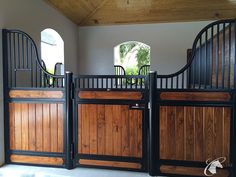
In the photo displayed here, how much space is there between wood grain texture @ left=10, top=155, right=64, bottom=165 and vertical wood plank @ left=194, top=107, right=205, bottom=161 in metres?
1.65

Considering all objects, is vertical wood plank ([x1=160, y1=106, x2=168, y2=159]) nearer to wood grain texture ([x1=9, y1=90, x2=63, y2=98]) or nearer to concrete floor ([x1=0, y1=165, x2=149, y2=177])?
concrete floor ([x1=0, y1=165, x2=149, y2=177])

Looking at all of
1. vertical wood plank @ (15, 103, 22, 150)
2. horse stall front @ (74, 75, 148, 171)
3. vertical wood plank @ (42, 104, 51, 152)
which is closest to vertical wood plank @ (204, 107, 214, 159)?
horse stall front @ (74, 75, 148, 171)

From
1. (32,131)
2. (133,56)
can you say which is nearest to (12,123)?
(32,131)

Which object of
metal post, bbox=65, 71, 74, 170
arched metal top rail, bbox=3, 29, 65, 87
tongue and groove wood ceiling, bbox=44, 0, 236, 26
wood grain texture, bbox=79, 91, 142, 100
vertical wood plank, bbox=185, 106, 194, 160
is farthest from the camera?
tongue and groove wood ceiling, bbox=44, 0, 236, 26

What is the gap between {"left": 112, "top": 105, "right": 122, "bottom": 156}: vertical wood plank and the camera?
2789 millimetres

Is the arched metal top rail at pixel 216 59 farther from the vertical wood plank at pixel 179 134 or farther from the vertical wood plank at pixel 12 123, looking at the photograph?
the vertical wood plank at pixel 12 123

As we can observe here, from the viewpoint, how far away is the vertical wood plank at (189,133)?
8.62 feet

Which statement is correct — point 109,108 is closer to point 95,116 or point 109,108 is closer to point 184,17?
point 95,116

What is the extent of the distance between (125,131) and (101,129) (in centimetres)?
30

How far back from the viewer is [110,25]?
6.72 meters

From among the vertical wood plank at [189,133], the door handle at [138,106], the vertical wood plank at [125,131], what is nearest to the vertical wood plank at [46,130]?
the vertical wood plank at [125,131]

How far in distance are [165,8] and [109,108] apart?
3.79 meters

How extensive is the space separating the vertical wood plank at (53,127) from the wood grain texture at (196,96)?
4.39 feet

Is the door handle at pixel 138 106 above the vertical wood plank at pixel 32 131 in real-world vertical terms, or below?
above
